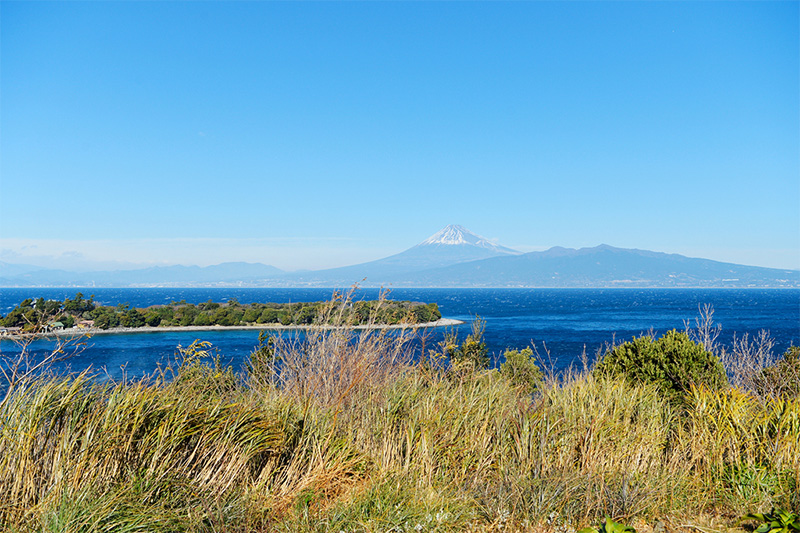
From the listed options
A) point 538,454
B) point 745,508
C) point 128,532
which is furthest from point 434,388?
point 128,532

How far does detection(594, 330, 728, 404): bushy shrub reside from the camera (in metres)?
6.76

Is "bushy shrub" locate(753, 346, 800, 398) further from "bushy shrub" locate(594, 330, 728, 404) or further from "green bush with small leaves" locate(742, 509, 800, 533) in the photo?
"green bush with small leaves" locate(742, 509, 800, 533)

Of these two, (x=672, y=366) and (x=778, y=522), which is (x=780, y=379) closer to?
(x=672, y=366)

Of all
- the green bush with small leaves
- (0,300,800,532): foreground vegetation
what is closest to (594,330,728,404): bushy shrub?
(0,300,800,532): foreground vegetation

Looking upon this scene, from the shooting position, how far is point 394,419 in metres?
4.70

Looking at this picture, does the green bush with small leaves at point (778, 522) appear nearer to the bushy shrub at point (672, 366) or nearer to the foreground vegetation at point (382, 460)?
the foreground vegetation at point (382, 460)

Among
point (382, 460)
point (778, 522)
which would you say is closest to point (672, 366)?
point (778, 522)

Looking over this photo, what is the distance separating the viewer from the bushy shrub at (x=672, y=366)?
6.76 meters

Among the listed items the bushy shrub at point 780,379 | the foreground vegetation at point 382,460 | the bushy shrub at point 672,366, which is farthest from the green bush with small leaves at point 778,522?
the bushy shrub at point 780,379

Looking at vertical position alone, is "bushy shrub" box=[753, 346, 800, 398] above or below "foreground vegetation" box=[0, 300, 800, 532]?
below

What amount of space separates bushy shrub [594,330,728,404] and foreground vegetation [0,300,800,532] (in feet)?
4.04

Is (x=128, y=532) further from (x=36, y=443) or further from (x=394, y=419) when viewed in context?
(x=394, y=419)

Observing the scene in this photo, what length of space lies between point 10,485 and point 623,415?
4.99m

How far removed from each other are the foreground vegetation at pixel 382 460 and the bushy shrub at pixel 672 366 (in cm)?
123
